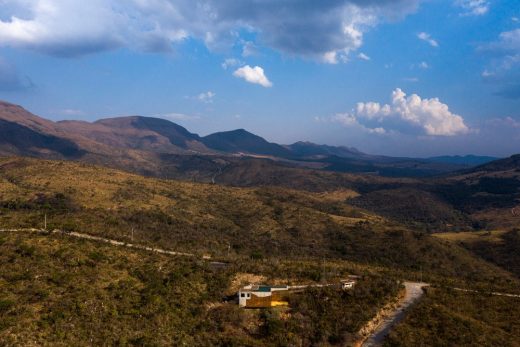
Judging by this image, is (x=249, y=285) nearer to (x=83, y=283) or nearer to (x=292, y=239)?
(x=83, y=283)

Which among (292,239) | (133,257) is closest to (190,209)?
(292,239)

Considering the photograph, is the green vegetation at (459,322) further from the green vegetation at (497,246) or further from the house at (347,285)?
the green vegetation at (497,246)

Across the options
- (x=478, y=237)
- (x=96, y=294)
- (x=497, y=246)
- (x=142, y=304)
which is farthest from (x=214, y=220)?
(x=478, y=237)

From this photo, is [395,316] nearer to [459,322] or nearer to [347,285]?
[459,322]

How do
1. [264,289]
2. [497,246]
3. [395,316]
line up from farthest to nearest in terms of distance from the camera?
1. [497,246]
2. [264,289]
3. [395,316]

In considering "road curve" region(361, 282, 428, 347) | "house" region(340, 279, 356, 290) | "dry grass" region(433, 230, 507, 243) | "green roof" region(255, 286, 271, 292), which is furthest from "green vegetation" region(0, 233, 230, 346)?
"dry grass" region(433, 230, 507, 243)

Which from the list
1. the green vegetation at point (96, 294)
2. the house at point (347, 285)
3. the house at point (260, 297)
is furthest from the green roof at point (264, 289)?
the house at point (347, 285)
